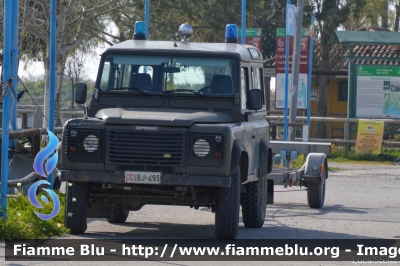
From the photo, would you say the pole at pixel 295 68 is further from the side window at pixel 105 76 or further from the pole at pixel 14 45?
the pole at pixel 14 45

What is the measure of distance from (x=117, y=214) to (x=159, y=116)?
2.31 metres

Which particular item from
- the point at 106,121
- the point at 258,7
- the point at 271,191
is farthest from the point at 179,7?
the point at 106,121

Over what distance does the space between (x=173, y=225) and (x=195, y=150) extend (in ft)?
8.14

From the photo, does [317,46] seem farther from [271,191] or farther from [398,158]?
[271,191]

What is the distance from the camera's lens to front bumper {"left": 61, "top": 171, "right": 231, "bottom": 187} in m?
10.2

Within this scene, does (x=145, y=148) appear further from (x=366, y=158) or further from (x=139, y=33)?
(x=366, y=158)

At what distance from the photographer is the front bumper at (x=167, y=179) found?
33.4 ft

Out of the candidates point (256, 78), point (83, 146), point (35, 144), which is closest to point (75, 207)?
point (83, 146)

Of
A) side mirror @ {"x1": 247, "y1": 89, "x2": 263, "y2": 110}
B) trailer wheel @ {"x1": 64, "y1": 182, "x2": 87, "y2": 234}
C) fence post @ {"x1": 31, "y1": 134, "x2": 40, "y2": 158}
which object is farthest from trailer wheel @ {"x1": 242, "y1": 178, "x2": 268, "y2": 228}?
fence post @ {"x1": 31, "y1": 134, "x2": 40, "y2": 158}

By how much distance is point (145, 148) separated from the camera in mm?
10359

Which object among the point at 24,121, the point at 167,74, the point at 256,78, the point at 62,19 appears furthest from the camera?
the point at 24,121

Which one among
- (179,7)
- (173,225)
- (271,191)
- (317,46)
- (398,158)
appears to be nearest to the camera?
(173,225)

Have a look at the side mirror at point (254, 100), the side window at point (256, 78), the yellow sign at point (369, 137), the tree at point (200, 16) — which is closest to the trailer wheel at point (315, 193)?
the side window at point (256, 78)

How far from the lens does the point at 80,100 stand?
37.8 ft
